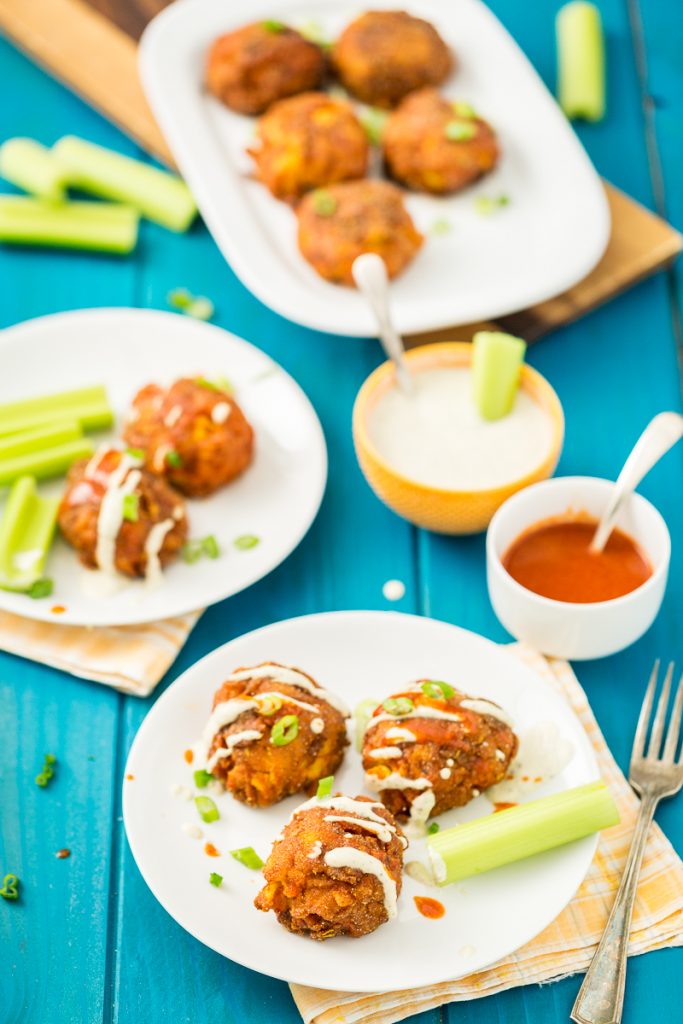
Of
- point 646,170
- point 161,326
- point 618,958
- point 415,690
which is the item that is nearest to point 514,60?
point 646,170

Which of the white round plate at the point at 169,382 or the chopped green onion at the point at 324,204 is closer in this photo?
the white round plate at the point at 169,382

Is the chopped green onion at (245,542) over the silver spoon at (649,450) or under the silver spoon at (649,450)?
under

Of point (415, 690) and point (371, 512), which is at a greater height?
point (415, 690)

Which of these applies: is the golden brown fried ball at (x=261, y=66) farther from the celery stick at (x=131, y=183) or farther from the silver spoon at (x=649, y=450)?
the silver spoon at (x=649, y=450)

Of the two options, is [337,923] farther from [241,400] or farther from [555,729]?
[241,400]

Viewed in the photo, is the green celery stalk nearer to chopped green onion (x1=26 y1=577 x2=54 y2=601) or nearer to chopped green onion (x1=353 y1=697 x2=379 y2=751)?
chopped green onion (x1=26 y1=577 x2=54 y2=601)

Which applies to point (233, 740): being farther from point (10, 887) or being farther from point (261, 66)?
point (261, 66)

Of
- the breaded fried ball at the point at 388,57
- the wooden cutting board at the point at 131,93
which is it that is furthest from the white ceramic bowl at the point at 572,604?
the breaded fried ball at the point at 388,57
